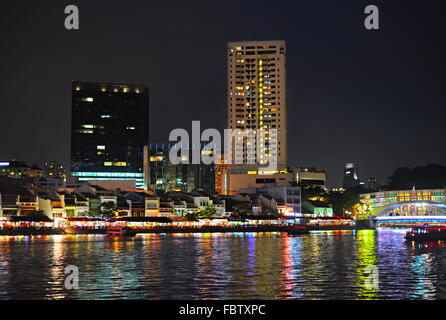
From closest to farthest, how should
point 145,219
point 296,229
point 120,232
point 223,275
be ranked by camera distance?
point 223,275, point 120,232, point 145,219, point 296,229

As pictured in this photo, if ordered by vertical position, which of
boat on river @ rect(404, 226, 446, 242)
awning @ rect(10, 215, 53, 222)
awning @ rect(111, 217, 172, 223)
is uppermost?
awning @ rect(10, 215, 53, 222)

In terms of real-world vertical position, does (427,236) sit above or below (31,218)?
below

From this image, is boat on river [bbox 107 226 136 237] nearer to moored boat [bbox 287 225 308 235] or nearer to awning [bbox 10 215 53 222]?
awning [bbox 10 215 53 222]

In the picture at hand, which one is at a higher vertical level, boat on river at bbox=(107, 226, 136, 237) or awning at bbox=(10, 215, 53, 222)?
awning at bbox=(10, 215, 53, 222)

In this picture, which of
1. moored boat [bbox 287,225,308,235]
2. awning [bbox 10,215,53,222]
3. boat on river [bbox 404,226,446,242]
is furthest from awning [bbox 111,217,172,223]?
boat on river [bbox 404,226,446,242]

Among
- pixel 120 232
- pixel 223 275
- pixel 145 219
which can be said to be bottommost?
pixel 120 232

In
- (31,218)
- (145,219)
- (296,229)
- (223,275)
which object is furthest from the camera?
(296,229)

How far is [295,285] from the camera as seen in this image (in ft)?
133

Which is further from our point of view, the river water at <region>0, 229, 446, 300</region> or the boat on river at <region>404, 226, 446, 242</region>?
the boat on river at <region>404, 226, 446, 242</region>

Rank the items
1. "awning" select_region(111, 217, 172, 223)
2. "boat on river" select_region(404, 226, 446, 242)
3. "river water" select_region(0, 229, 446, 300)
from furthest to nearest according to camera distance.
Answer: "awning" select_region(111, 217, 172, 223) < "boat on river" select_region(404, 226, 446, 242) < "river water" select_region(0, 229, 446, 300)

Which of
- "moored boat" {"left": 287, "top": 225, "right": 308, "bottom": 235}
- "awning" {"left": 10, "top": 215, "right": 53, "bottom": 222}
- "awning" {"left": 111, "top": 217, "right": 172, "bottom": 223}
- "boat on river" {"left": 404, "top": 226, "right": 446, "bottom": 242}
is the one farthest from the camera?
"moored boat" {"left": 287, "top": 225, "right": 308, "bottom": 235}

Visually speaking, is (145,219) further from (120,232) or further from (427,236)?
(427,236)

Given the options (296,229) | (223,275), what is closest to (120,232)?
(296,229)
